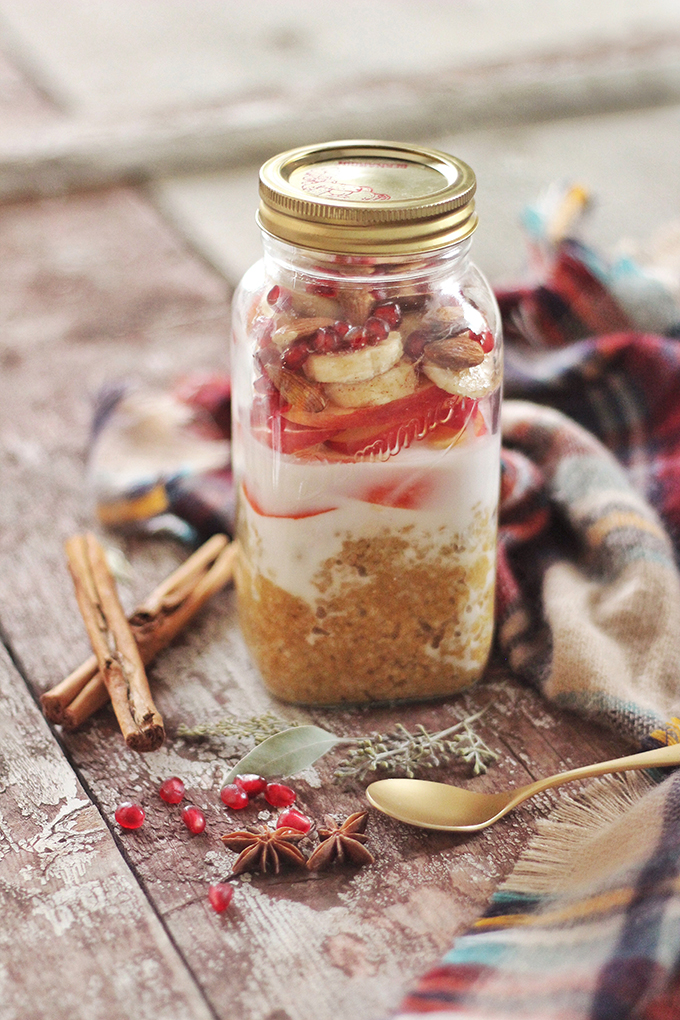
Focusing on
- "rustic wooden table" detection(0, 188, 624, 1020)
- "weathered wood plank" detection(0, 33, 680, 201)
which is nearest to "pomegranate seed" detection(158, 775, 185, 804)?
"rustic wooden table" detection(0, 188, 624, 1020)

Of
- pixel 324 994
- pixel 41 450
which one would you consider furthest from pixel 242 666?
pixel 41 450

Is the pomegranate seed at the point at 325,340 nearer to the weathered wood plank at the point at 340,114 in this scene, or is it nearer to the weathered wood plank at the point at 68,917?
the weathered wood plank at the point at 68,917

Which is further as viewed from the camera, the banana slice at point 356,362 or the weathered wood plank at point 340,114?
the weathered wood plank at point 340,114

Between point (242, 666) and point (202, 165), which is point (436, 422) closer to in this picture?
point (242, 666)

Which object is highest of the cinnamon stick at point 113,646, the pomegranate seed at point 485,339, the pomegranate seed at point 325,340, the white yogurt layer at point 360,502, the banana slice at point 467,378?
the pomegranate seed at point 325,340

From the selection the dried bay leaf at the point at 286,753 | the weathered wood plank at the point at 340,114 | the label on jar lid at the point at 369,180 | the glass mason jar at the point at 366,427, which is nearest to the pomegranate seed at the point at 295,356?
the glass mason jar at the point at 366,427

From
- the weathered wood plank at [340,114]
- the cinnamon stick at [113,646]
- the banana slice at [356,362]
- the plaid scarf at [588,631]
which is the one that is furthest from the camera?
the weathered wood plank at [340,114]

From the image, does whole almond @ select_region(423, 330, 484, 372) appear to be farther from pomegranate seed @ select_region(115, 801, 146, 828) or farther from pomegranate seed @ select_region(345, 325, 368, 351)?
pomegranate seed @ select_region(115, 801, 146, 828)
